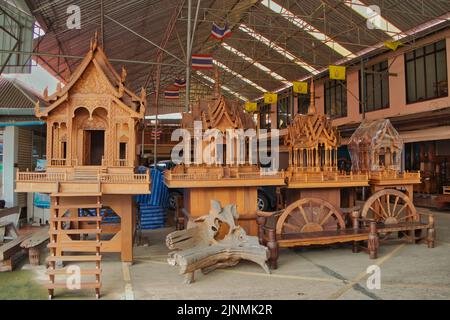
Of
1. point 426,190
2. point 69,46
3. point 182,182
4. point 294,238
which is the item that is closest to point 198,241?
point 182,182

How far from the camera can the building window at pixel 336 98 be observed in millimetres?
29219

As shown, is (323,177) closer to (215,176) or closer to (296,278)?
(215,176)

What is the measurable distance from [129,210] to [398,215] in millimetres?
8160

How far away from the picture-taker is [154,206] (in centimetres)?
1424

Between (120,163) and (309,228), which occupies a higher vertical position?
(120,163)

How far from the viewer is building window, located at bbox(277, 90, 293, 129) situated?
3703cm

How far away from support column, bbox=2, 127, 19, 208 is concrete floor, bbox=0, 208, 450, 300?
7113 millimetres

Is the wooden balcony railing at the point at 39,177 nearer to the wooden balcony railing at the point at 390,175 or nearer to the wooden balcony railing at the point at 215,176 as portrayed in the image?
the wooden balcony railing at the point at 215,176

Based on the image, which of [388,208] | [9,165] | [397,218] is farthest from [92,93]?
[397,218]

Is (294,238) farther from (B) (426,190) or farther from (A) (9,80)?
(B) (426,190)

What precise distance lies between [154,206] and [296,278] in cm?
785

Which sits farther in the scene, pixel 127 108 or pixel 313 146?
pixel 313 146

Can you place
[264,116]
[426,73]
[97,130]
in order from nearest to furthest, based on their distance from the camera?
[97,130]
[426,73]
[264,116]

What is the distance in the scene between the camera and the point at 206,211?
33.0 feet
